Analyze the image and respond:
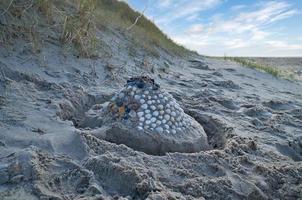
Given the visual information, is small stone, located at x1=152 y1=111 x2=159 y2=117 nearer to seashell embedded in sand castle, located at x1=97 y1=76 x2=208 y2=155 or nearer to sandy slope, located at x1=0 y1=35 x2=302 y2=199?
seashell embedded in sand castle, located at x1=97 y1=76 x2=208 y2=155

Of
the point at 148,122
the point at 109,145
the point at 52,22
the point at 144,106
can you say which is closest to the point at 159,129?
the point at 148,122

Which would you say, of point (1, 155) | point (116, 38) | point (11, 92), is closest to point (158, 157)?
point (1, 155)

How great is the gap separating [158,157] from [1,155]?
0.95m

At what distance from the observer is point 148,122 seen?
3078 mm

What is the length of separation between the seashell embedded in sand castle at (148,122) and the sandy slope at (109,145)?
15 centimetres

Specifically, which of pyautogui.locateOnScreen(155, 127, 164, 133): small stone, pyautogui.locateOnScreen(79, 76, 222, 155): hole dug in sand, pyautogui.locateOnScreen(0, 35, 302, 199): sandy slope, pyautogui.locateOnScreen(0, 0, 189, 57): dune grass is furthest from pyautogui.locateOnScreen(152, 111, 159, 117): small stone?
pyautogui.locateOnScreen(0, 0, 189, 57): dune grass

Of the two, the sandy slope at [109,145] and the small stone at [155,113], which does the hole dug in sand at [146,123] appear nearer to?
the small stone at [155,113]

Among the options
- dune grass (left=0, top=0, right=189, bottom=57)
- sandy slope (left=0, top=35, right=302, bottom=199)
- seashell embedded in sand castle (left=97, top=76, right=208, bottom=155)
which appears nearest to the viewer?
sandy slope (left=0, top=35, right=302, bottom=199)

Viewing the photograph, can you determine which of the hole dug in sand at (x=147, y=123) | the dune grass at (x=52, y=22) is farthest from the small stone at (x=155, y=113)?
the dune grass at (x=52, y=22)

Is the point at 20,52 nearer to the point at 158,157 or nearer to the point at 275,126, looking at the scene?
the point at 158,157

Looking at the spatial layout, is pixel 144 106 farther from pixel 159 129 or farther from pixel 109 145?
pixel 109 145

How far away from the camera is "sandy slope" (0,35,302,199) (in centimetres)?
241

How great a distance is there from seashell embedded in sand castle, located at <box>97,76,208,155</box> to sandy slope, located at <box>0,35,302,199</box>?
15cm

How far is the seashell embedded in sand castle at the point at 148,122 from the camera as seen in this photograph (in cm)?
304
